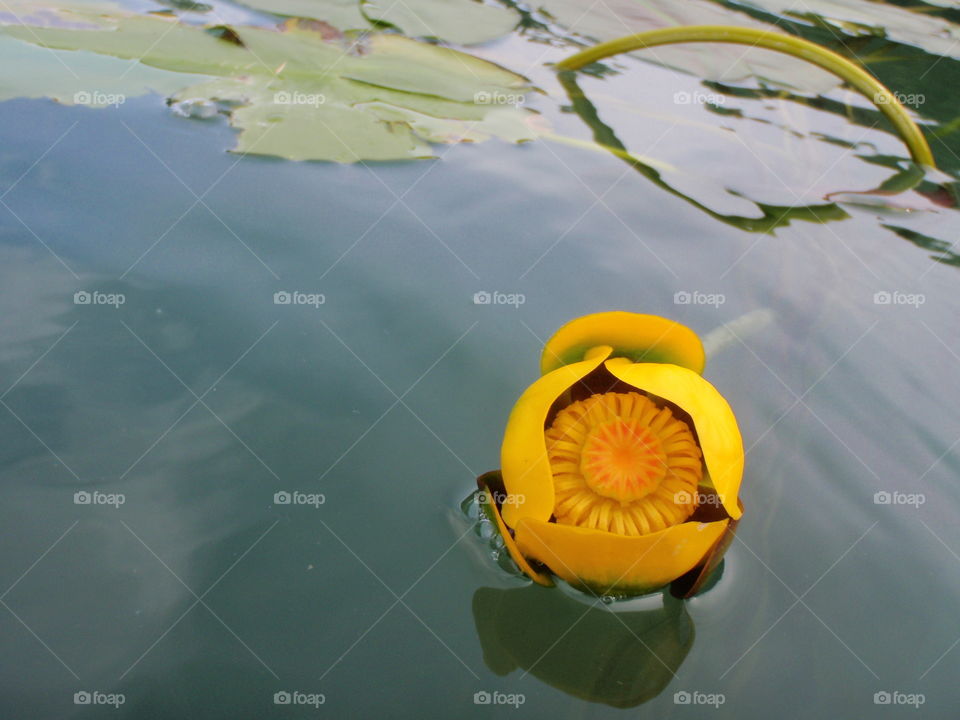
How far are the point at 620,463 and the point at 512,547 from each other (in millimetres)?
152

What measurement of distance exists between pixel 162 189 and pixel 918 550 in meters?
1.25

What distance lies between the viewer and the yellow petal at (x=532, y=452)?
769 mm

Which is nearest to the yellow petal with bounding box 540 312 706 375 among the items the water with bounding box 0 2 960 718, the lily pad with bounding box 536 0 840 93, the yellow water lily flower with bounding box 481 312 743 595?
the yellow water lily flower with bounding box 481 312 743 595

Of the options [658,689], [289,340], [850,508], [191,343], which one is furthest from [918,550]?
[191,343]

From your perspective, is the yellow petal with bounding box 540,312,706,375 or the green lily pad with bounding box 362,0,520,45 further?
the green lily pad with bounding box 362,0,520,45

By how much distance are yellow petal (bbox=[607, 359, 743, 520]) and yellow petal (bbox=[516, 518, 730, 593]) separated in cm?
5

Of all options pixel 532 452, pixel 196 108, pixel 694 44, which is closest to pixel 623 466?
pixel 532 452

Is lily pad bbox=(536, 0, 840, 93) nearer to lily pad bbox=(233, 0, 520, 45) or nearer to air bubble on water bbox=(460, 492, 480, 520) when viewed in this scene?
lily pad bbox=(233, 0, 520, 45)

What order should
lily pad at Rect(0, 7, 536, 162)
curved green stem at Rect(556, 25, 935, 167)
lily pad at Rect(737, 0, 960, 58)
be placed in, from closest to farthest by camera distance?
lily pad at Rect(0, 7, 536, 162), curved green stem at Rect(556, 25, 935, 167), lily pad at Rect(737, 0, 960, 58)

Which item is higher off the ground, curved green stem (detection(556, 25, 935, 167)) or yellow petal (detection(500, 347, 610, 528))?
curved green stem (detection(556, 25, 935, 167))

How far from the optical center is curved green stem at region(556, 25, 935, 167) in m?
1.59

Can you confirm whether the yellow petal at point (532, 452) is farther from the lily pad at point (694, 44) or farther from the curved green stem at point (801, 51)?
the lily pad at point (694, 44)

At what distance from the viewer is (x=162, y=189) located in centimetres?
130

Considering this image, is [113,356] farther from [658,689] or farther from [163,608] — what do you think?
[658,689]
